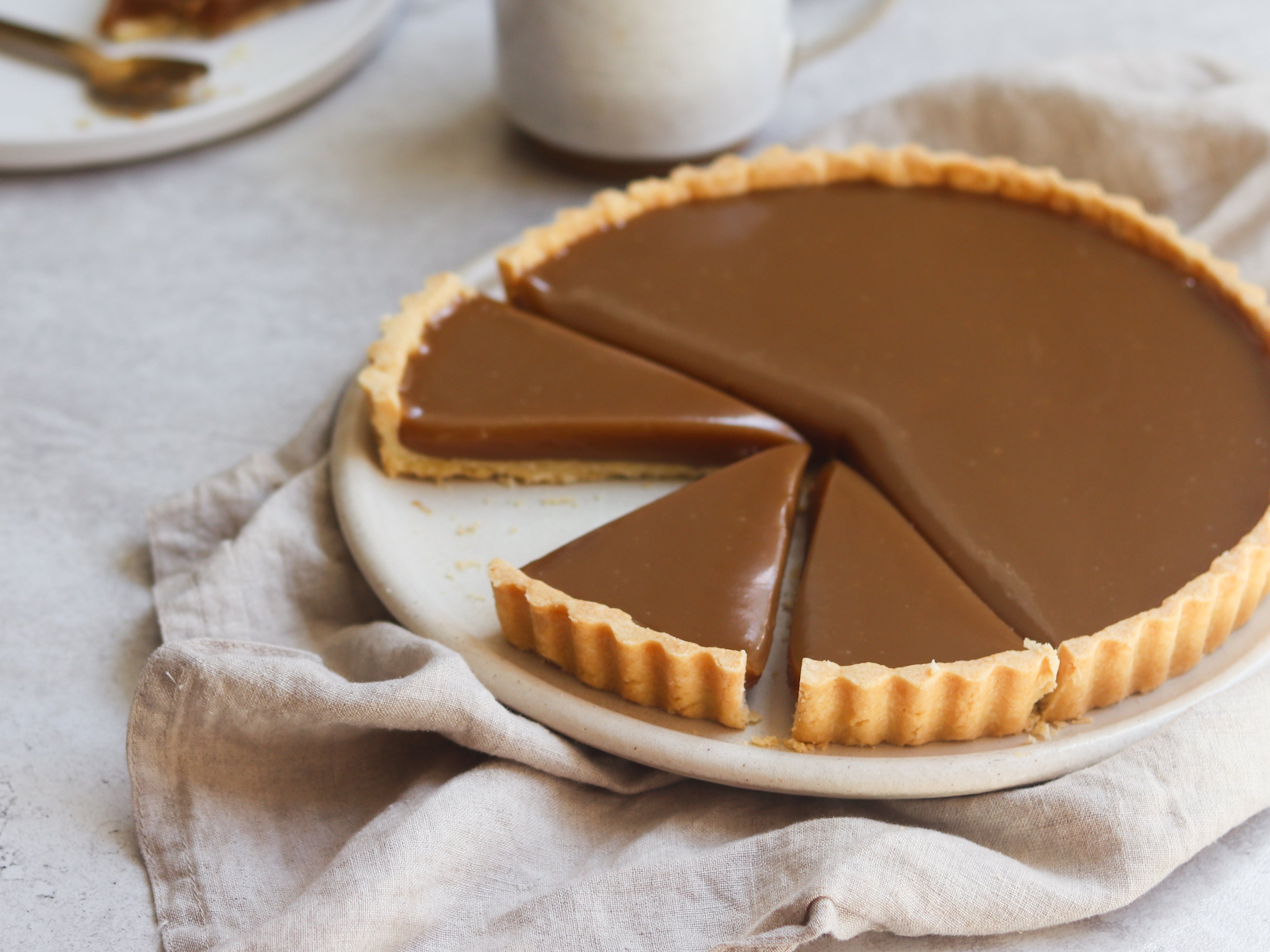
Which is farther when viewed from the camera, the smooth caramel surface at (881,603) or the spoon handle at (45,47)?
the spoon handle at (45,47)

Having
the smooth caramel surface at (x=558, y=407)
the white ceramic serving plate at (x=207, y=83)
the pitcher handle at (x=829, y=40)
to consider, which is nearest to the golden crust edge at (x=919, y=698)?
the smooth caramel surface at (x=558, y=407)

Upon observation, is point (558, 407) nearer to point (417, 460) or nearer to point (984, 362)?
point (417, 460)

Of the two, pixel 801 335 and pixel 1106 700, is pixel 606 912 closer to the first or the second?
pixel 1106 700

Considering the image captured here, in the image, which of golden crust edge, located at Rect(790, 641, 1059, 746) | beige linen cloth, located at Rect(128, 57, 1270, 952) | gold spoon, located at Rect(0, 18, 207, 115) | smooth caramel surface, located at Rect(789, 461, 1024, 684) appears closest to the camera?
beige linen cloth, located at Rect(128, 57, 1270, 952)

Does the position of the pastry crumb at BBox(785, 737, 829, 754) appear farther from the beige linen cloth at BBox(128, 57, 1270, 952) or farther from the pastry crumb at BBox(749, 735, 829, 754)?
the beige linen cloth at BBox(128, 57, 1270, 952)

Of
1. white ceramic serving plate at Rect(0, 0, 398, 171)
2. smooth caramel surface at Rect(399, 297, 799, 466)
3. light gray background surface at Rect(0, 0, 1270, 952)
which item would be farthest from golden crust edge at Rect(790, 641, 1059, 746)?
white ceramic serving plate at Rect(0, 0, 398, 171)

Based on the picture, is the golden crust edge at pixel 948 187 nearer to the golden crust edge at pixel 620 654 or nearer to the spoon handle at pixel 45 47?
the golden crust edge at pixel 620 654

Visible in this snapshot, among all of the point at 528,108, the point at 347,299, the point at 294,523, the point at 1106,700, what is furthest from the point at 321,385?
the point at 1106,700
